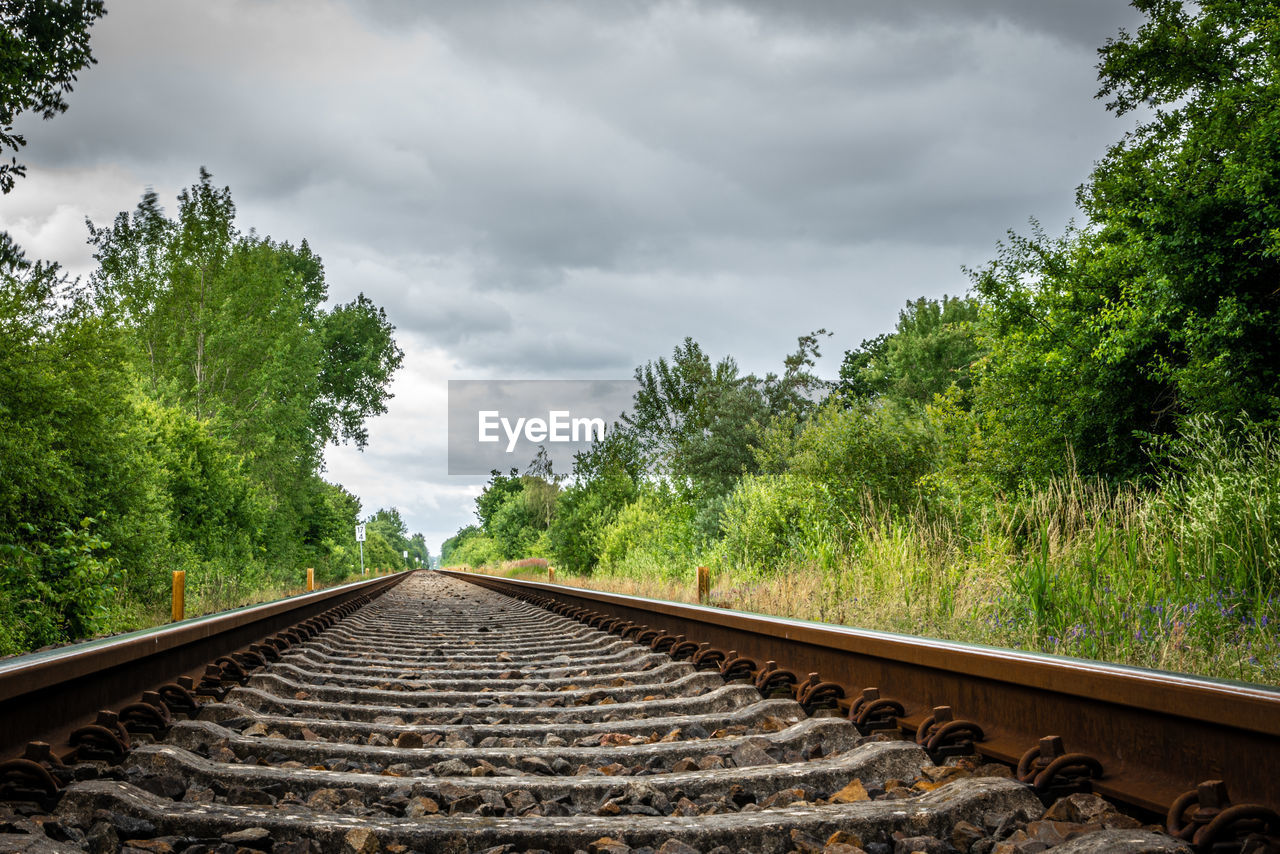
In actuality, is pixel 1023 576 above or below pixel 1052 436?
below

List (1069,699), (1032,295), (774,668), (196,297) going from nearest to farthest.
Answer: (1069,699) → (774,668) → (1032,295) → (196,297)

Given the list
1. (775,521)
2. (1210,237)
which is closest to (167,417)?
(775,521)

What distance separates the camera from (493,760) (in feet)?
8.62

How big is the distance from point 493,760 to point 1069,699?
1.67 metres

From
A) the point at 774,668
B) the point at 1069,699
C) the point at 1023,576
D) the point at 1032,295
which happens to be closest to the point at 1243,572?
the point at 1023,576

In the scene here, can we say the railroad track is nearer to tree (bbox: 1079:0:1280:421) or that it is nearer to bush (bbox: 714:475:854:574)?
bush (bbox: 714:475:854:574)

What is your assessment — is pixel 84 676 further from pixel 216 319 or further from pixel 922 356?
pixel 922 356

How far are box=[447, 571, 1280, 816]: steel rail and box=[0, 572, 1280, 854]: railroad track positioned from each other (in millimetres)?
62

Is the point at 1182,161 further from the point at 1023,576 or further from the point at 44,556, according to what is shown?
the point at 44,556

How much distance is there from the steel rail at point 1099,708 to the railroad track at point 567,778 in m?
0.06

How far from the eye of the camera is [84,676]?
2.68 meters

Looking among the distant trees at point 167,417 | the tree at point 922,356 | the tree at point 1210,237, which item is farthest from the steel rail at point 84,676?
the tree at point 922,356

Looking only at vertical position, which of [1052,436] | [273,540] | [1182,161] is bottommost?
[273,540]

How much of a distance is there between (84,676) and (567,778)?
1628mm
